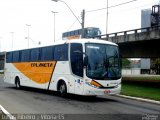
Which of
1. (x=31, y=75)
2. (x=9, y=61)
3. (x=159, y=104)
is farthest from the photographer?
(x=9, y=61)

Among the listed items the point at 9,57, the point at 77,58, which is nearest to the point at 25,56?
the point at 9,57

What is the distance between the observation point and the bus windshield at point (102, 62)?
19.7 meters

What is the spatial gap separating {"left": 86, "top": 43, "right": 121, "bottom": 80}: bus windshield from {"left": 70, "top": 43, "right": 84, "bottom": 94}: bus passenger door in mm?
499

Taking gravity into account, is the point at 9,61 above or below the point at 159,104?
above

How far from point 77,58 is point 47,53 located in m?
4.38

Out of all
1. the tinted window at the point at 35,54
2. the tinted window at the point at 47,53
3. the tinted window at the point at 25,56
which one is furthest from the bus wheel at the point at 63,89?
the tinted window at the point at 25,56

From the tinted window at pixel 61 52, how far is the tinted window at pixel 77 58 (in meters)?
0.80

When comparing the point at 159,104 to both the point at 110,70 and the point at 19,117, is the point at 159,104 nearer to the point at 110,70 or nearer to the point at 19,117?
the point at 110,70

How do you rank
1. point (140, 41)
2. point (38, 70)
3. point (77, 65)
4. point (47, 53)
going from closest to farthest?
1. point (77, 65)
2. point (47, 53)
3. point (38, 70)
4. point (140, 41)

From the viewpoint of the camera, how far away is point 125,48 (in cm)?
4456

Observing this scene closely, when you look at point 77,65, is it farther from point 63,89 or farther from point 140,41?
point 140,41

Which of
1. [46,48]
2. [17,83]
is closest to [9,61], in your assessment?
[17,83]

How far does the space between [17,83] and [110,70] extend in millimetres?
11518

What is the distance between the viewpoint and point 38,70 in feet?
84.0
